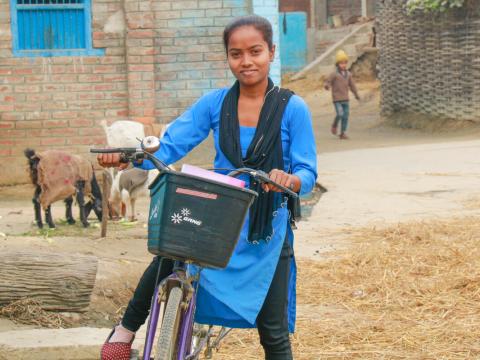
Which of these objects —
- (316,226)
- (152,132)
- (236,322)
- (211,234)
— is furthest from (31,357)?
(152,132)

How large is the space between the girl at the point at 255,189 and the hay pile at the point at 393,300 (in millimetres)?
1302

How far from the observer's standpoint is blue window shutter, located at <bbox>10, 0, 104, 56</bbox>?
12.8 metres

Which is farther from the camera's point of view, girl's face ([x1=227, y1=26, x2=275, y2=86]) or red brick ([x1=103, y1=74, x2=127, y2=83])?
red brick ([x1=103, y1=74, x2=127, y2=83])

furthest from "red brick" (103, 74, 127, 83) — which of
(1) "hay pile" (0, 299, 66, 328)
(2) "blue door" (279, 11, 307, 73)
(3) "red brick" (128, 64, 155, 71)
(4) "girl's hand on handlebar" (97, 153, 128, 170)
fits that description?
(2) "blue door" (279, 11, 307, 73)

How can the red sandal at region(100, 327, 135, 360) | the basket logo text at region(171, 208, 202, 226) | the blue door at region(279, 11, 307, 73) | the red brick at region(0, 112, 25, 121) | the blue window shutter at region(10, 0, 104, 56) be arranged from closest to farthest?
the basket logo text at region(171, 208, 202, 226), the red sandal at region(100, 327, 135, 360), the blue window shutter at region(10, 0, 104, 56), the red brick at region(0, 112, 25, 121), the blue door at region(279, 11, 307, 73)

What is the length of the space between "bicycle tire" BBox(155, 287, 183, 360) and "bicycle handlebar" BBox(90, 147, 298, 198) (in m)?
0.44

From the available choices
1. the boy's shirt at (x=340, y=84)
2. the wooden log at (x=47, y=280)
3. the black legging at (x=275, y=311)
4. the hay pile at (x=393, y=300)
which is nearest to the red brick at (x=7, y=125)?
the hay pile at (x=393, y=300)

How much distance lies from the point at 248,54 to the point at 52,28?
9.53 m

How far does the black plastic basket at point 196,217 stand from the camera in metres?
3.26

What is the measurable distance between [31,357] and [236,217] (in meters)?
1.96

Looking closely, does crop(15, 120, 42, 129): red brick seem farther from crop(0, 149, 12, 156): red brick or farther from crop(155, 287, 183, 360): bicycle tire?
crop(155, 287, 183, 360): bicycle tire

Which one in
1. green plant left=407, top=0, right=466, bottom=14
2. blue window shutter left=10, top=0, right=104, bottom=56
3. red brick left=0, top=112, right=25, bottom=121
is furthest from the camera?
green plant left=407, top=0, right=466, bottom=14

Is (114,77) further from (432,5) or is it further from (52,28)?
(432,5)

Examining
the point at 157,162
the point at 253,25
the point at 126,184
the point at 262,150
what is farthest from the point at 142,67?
the point at 157,162
